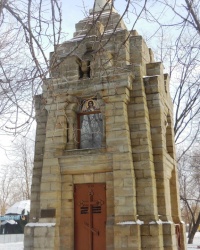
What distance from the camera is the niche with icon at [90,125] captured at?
38.1 feet

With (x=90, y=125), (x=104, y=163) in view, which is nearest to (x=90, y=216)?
(x=104, y=163)

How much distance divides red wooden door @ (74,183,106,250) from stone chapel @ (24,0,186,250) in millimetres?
28

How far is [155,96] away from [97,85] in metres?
1.98

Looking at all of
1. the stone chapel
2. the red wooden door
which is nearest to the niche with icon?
the stone chapel

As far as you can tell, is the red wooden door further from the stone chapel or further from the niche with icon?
the niche with icon

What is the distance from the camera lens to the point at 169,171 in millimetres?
12312

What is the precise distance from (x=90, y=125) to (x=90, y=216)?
297 centimetres

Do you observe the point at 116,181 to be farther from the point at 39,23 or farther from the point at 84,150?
the point at 39,23

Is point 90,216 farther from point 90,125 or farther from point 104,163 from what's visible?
point 90,125

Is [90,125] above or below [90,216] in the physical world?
above

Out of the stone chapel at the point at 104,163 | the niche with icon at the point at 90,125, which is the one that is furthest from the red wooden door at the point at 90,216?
the niche with icon at the point at 90,125

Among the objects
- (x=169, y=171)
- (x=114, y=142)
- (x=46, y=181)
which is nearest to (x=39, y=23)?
(x=114, y=142)

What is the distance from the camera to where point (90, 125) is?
38.7 ft

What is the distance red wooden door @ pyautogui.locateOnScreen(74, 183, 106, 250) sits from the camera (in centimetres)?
1050
